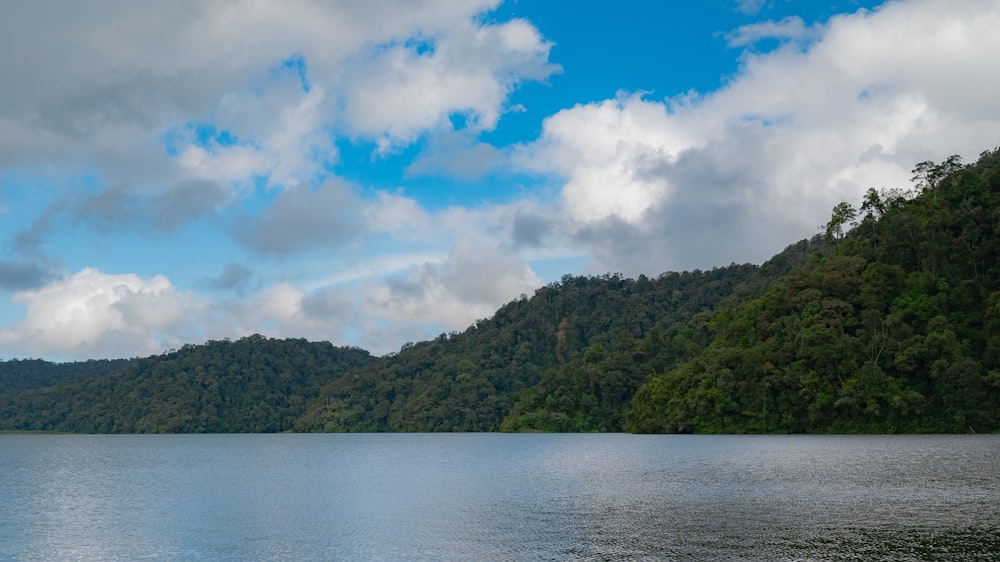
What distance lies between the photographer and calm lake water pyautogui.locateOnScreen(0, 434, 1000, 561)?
30.7m

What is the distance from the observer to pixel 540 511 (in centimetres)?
4159

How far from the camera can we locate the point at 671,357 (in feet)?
580

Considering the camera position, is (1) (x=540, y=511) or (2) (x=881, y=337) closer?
(1) (x=540, y=511)

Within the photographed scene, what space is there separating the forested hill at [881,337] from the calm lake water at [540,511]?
3786 cm

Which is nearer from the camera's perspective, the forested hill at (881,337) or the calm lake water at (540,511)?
the calm lake water at (540,511)

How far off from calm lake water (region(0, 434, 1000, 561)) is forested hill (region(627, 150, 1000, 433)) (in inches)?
1491

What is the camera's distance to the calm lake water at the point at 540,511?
3069 centimetres

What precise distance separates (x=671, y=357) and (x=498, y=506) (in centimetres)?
13780

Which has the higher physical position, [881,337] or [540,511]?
[881,337]

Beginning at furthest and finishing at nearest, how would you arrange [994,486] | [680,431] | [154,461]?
[680,431], [154,461], [994,486]

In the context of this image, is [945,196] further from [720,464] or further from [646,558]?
[646,558]

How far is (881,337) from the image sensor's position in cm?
11544

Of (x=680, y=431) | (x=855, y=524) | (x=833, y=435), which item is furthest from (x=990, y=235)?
(x=855, y=524)

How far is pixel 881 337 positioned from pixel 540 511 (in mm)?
90543
